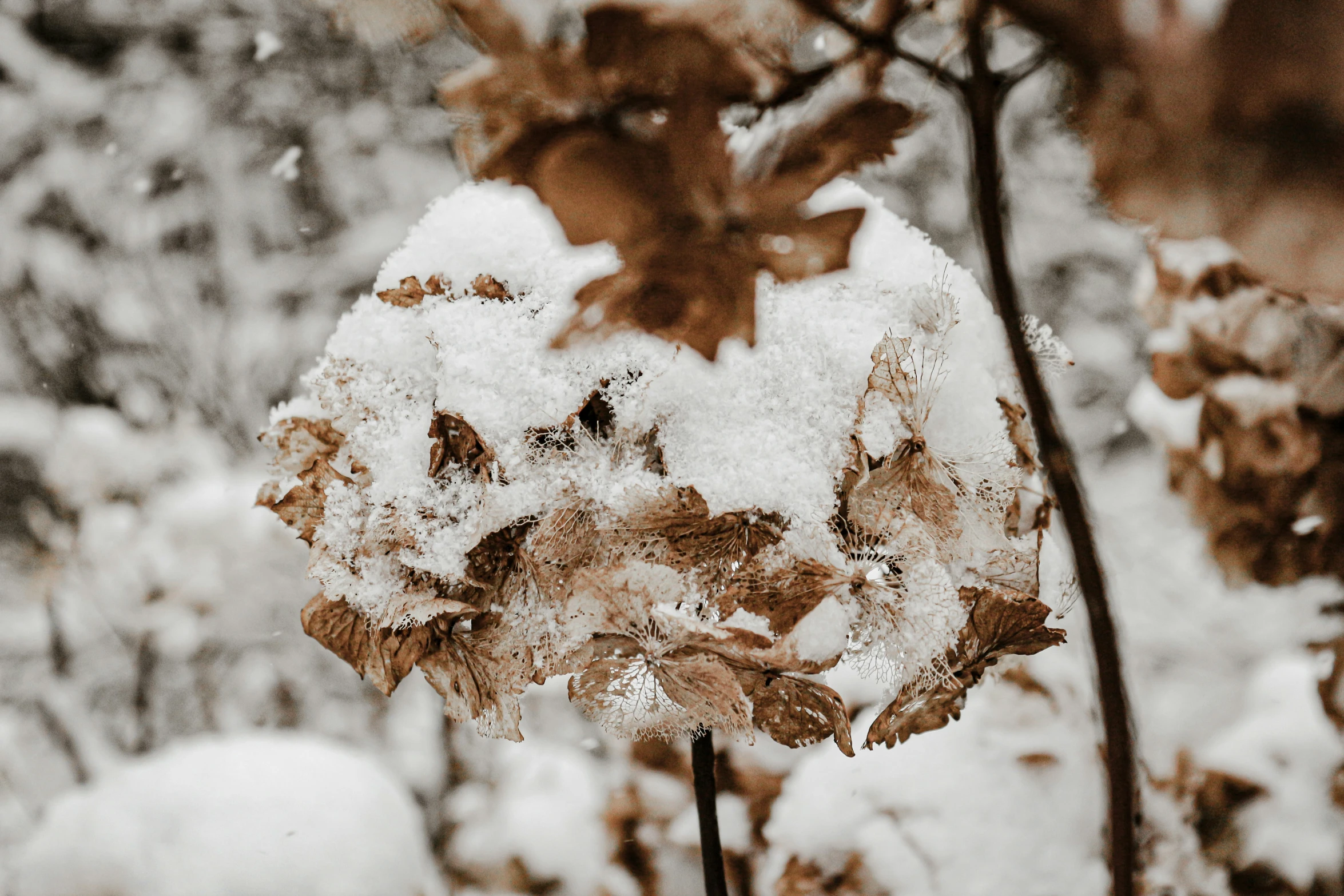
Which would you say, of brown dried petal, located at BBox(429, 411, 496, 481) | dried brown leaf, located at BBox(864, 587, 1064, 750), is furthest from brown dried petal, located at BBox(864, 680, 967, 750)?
brown dried petal, located at BBox(429, 411, 496, 481)

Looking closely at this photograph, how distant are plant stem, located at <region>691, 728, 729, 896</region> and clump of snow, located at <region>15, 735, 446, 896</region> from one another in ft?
1.03

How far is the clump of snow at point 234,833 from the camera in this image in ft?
1.56

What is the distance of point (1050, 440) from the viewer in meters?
0.13

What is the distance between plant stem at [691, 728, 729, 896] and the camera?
26cm

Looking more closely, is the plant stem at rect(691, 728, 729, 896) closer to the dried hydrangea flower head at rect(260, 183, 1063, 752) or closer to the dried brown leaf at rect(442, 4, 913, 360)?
the dried hydrangea flower head at rect(260, 183, 1063, 752)

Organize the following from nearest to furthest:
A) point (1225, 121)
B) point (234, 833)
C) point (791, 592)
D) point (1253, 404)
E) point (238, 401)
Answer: point (1225, 121), point (791, 592), point (1253, 404), point (234, 833), point (238, 401)

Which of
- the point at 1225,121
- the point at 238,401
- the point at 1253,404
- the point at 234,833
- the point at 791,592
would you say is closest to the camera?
the point at 1225,121

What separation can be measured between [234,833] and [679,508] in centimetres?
46

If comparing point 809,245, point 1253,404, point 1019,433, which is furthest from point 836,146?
point 1253,404

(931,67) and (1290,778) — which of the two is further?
(1290,778)

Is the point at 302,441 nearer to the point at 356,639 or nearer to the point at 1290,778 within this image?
the point at 356,639

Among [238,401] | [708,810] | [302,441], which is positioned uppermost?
[238,401]

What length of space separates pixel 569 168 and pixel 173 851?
1.88 feet

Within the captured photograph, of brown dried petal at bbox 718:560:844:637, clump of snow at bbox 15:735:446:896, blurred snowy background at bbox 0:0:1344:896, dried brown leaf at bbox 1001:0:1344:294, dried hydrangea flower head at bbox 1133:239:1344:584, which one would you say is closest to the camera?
dried brown leaf at bbox 1001:0:1344:294
